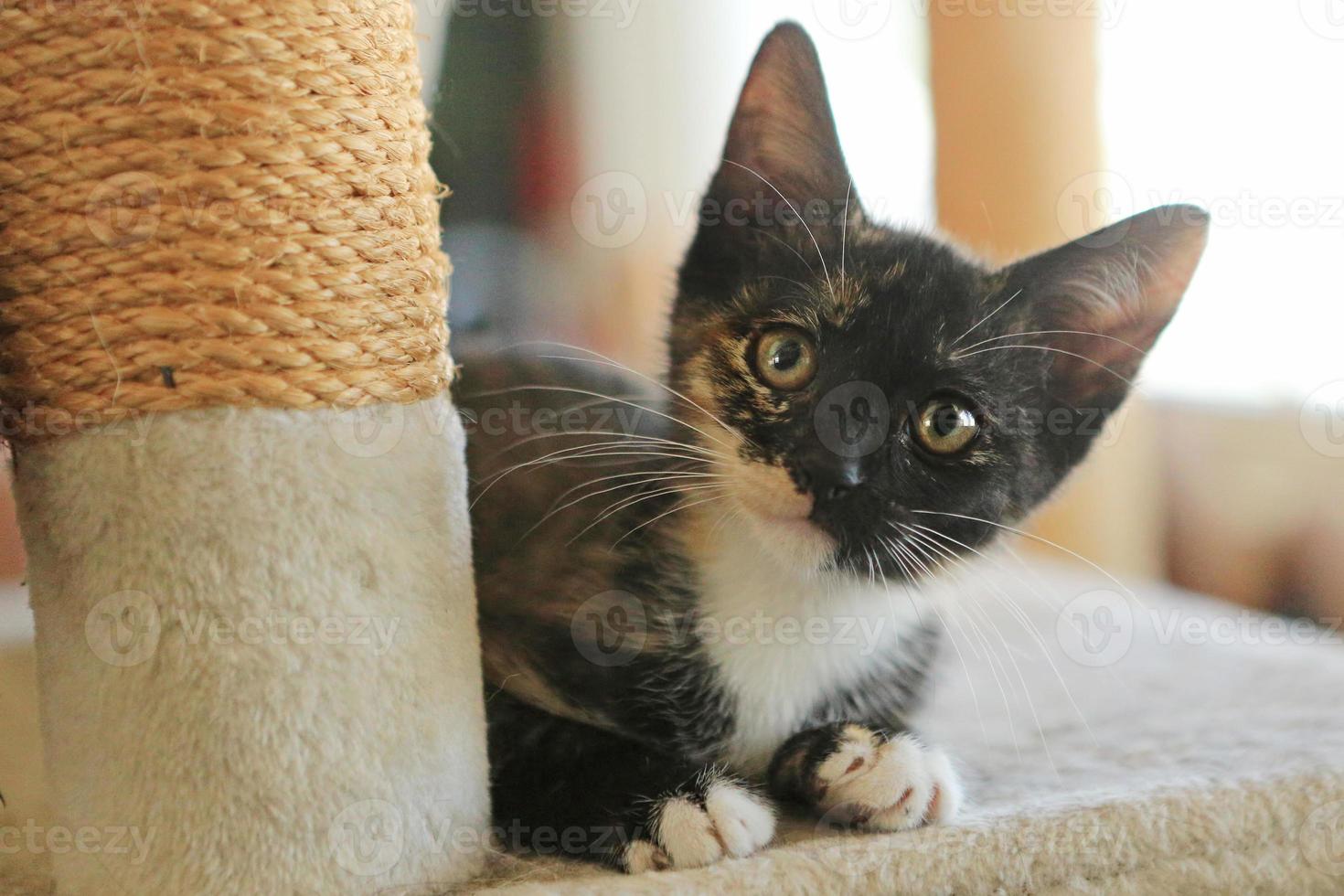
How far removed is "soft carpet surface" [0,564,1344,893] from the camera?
0.89 m

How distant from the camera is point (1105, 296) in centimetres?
108

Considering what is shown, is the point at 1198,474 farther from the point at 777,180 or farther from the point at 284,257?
the point at 284,257

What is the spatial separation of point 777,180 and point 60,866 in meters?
0.98

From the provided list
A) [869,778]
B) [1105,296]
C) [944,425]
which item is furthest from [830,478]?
[1105,296]

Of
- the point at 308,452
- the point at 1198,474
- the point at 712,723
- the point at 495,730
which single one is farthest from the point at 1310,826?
A: the point at 1198,474

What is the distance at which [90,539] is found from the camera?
0.82 m

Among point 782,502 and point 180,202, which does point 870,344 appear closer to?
point 782,502

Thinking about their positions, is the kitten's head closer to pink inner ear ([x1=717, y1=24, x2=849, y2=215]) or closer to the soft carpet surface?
pink inner ear ([x1=717, y1=24, x2=849, y2=215])

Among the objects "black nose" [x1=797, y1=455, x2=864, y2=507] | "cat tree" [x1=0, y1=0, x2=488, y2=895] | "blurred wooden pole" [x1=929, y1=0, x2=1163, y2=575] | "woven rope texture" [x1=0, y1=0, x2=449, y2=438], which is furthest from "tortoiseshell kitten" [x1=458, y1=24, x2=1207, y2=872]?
"blurred wooden pole" [x1=929, y1=0, x2=1163, y2=575]

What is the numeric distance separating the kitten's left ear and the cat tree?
0.68m

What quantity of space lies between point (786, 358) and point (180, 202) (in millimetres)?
569

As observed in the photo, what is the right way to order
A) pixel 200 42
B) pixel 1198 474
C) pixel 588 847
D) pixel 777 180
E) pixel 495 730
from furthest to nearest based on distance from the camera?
pixel 1198 474 < pixel 777 180 < pixel 495 730 < pixel 588 847 < pixel 200 42

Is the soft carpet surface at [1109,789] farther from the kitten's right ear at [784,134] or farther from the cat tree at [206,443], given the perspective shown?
the kitten's right ear at [784,134]

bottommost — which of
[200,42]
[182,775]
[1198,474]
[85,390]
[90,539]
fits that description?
[1198,474]
